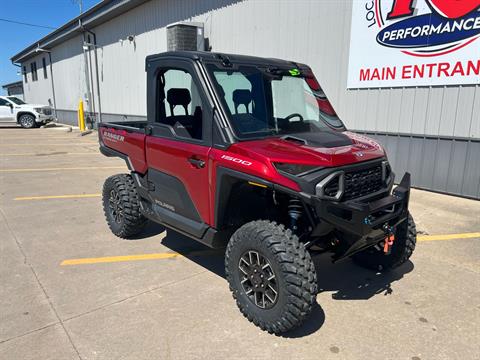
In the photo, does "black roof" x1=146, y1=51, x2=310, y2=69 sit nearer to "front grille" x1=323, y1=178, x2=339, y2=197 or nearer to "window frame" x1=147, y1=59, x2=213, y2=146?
"window frame" x1=147, y1=59, x2=213, y2=146

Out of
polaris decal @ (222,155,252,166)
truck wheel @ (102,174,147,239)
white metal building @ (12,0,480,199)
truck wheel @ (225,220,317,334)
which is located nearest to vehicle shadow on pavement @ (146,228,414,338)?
truck wheel @ (225,220,317,334)

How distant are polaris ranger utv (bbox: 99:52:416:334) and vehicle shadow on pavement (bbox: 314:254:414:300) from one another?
128 mm

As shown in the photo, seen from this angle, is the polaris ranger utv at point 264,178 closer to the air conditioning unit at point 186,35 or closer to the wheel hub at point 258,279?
the wheel hub at point 258,279

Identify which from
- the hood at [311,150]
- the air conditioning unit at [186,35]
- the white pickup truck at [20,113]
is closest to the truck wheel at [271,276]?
the hood at [311,150]

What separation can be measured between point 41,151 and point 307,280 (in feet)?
42.6

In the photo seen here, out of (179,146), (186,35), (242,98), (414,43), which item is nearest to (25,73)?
(186,35)

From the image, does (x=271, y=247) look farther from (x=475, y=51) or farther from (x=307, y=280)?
(x=475, y=51)

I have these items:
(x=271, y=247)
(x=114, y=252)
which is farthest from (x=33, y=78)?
(x=271, y=247)

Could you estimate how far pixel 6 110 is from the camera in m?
22.9

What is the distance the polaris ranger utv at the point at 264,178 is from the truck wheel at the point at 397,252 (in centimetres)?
1

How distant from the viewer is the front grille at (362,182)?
294 cm

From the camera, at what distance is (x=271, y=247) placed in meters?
2.84

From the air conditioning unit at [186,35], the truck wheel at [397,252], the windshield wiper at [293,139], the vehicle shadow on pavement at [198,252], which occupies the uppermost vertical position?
the air conditioning unit at [186,35]

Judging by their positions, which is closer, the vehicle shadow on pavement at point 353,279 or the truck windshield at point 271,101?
the truck windshield at point 271,101
